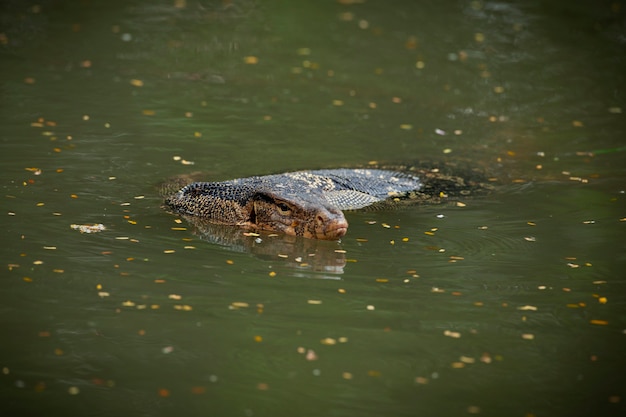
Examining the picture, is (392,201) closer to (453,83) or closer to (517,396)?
(517,396)

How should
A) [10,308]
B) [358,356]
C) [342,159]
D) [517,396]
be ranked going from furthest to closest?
1. [342,159]
2. [10,308]
3. [358,356]
4. [517,396]

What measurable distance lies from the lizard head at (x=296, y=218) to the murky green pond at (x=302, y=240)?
17 cm

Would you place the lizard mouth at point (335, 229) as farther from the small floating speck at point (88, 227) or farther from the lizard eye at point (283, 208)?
the small floating speck at point (88, 227)

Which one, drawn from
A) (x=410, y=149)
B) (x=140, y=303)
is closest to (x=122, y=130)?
(x=410, y=149)

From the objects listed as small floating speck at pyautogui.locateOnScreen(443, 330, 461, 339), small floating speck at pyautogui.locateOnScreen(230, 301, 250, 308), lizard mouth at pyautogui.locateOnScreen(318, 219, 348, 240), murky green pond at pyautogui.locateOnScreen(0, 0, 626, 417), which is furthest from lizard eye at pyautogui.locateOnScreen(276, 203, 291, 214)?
small floating speck at pyautogui.locateOnScreen(443, 330, 461, 339)

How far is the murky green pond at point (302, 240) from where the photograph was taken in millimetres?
7156

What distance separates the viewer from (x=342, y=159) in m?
13.5

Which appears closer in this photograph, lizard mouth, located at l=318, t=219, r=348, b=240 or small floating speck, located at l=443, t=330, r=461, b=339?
small floating speck, located at l=443, t=330, r=461, b=339

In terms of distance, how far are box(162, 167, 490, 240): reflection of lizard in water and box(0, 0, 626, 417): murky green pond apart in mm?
258

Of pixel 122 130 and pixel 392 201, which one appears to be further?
pixel 122 130

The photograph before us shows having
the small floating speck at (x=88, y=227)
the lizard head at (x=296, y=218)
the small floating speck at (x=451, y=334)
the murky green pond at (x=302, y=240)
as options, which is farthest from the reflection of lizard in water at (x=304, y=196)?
the small floating speck at (x=451, y=334)

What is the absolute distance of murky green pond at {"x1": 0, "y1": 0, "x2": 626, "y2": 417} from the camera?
716 cm

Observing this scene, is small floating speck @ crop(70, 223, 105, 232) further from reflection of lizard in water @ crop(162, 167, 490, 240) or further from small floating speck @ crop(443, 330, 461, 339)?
small floating speck @ crop(443, 330, 461, 339)

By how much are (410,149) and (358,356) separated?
6.97 meters
